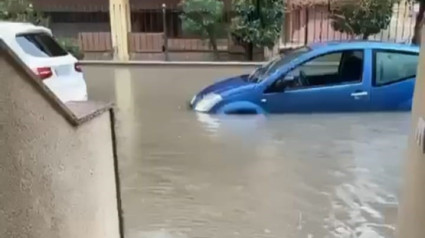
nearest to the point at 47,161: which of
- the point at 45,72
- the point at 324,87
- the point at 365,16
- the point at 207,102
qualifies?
the point at 45,72

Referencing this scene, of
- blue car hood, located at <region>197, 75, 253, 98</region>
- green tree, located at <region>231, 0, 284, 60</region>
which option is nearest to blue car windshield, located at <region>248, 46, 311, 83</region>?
blue car hood, located at <region>197, 75, 253, 98</region>

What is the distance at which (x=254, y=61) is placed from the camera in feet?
55.4

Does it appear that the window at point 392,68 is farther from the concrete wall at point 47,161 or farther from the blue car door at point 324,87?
the concrete wall at point 47,161

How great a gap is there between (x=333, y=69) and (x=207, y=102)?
2215 mm

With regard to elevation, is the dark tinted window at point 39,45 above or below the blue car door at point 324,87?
above

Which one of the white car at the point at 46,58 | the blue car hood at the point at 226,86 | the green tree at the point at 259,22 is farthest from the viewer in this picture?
the green tree at the point at 259,22

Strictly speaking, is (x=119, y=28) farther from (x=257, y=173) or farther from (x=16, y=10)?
(x=257, y=173)

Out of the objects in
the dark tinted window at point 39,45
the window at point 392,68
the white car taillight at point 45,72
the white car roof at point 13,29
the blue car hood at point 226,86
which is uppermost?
the white car roof at point 13,29

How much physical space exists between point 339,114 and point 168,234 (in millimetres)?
5204

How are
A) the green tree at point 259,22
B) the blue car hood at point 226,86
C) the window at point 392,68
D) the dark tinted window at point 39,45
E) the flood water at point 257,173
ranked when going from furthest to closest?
the green tree at point 259,22 < the blue car hood at point 226,86 < the window at point 392,68 < the dark tinted window at point 39,45 < the flood water at point 257,173

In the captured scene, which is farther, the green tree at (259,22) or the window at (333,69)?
the green tree at (259,22)

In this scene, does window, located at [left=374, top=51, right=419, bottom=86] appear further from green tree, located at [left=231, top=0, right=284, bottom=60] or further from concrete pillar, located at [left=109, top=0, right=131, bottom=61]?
concrete pillar, located at [left=109, top=0, right=131, bottom=61]

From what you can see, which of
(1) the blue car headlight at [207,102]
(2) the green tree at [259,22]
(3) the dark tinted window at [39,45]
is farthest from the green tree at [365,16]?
(3) the dark tinted window at [39,45]

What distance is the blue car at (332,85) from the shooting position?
10.3 metres
